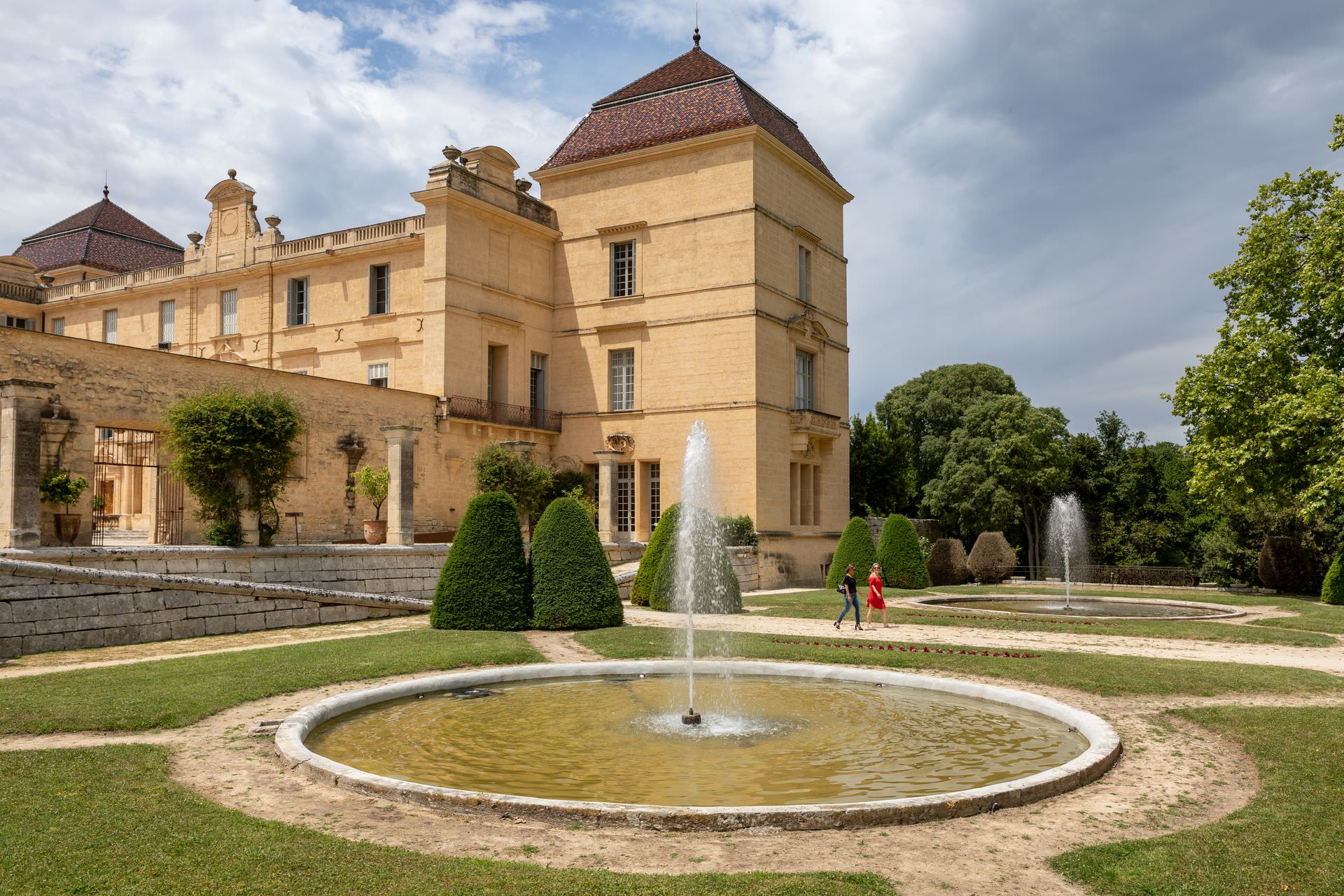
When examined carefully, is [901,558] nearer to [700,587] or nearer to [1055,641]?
[700,587]

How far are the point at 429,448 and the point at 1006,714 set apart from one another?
23.6 m

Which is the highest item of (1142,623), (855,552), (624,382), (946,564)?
(624,382)

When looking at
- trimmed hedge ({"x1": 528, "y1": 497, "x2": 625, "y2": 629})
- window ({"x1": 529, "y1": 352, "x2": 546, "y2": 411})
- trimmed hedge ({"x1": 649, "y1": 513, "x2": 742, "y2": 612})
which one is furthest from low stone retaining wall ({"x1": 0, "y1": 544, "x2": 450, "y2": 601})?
Result: window ({"x1": 529, "y1": 352, "x2": 546, "y2": 411})

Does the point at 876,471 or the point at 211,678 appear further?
the point at 876,471

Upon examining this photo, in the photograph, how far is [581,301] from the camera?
3581 cm

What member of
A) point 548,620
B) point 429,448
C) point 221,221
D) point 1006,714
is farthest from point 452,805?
point 221,221

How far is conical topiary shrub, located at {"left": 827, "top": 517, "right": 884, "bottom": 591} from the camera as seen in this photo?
89.4ft

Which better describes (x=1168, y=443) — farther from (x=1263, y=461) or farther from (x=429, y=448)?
(x=429, y=448)

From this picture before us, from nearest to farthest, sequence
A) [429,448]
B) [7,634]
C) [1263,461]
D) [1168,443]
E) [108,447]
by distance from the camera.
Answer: [7,634], [1263,461], [108,447], [429,448], [1168,443]

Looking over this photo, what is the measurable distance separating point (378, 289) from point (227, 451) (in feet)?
53.3

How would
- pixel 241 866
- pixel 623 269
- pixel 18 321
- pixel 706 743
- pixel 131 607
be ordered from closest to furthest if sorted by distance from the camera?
pixel 241 866 < pixel 706 743 < pixel 131 607 < pixel 623 269 < pixel 18 321

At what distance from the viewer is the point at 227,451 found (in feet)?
65.2

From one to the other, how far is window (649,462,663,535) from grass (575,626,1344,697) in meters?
18.0

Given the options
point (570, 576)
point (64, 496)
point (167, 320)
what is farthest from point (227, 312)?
point (570, 576)
